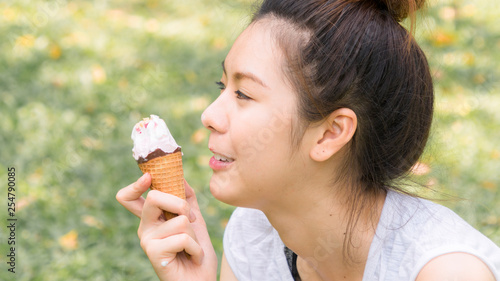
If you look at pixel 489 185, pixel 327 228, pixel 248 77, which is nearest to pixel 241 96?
pixel 248 77

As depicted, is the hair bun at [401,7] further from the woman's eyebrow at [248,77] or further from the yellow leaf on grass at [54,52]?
the yellow leaf on grass at [54,52]

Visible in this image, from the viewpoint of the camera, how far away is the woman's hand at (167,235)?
2070 millimetres

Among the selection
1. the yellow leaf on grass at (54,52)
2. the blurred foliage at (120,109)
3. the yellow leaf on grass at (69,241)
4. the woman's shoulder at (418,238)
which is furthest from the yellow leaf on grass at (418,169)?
the yellow leaf on grass at (54,52)

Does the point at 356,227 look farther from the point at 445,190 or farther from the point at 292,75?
the point at 445,190

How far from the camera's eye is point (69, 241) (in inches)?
130

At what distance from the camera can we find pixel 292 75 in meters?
1.93

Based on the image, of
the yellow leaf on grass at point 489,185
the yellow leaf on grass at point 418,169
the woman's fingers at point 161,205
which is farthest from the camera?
the yellow leaf on grass at point 489,185

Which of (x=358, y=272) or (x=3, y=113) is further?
(x=3, y=113)

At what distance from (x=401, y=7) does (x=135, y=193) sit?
117 cm

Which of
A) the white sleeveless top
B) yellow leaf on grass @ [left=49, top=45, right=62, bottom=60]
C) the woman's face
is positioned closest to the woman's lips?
the woman's face

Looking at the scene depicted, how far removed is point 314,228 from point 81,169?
2148mm

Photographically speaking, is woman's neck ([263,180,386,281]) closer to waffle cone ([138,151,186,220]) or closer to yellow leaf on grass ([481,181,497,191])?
waffle cone ([138,151,186,220])

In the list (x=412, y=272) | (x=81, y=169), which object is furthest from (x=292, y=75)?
(x=81, y=169)

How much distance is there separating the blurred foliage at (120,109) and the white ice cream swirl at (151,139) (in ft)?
2.30
